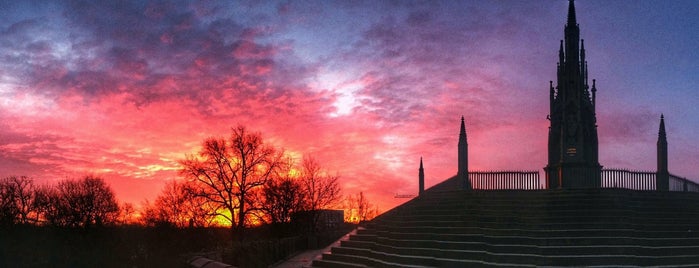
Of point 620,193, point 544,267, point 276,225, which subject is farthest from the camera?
point 276,225

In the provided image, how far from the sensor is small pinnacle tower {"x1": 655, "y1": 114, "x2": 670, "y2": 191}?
3378 centimetres

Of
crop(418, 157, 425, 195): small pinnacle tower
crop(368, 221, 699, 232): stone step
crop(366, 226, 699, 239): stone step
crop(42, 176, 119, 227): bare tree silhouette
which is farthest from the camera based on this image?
crop(42, 176, 119, 227): bare tree silhouette

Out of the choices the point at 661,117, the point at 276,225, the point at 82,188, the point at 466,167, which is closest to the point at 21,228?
the point at 82,188

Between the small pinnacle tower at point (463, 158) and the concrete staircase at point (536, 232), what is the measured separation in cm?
574

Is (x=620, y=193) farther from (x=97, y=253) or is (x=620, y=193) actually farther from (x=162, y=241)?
(x=97, y=253)

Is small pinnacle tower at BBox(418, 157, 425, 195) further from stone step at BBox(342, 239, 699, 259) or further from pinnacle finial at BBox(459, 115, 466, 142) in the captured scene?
stone step at BBox(342, 239, 699, 259)

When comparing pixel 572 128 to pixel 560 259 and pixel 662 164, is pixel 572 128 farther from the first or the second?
pixel 560 259

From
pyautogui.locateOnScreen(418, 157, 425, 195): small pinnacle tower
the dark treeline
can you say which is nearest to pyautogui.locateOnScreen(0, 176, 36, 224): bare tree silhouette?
the dark treeline

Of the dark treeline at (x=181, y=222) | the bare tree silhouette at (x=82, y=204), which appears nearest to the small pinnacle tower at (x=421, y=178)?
the dark treeline at (x=181, y=222)

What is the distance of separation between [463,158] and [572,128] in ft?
22.7

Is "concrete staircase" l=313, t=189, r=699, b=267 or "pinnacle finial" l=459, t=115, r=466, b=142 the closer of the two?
"concrete staircase" l=313, t=189, r=699, b=267

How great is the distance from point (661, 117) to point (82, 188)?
4930 centimetres

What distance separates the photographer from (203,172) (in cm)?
4462

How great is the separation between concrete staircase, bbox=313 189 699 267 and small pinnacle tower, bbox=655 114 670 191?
223 inches
